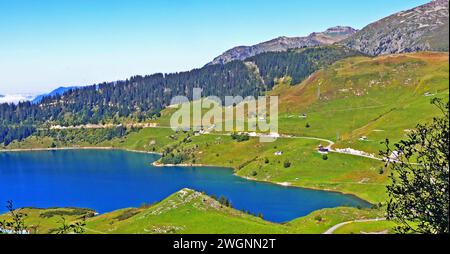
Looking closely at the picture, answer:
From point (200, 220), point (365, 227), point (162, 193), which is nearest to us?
point (365, 227)

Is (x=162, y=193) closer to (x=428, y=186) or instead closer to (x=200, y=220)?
(x=200, y=220)

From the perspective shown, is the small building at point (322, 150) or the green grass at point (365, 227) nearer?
the green grass at point (365, 227)

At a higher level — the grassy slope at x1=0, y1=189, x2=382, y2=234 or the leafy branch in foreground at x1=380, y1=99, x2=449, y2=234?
the leafy branch in foreground at x1=380, y1=99, x2=449, y2=234

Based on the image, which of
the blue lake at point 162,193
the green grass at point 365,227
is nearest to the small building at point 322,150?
the blue lake at point 162,193

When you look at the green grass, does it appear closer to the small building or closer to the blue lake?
the blue lake

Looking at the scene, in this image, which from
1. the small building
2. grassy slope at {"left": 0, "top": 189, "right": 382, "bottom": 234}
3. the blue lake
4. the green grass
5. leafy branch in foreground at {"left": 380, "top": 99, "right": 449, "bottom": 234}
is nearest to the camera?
leafy branch in foreground at {"left": 380, "top": 99, "right": 449, "bottom": 234}

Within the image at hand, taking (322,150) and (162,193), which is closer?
(162,193)

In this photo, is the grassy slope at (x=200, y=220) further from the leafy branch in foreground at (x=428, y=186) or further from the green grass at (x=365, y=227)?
the leafy branch in foreground at (x=428, y=186)

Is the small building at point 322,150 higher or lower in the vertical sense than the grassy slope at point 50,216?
higher

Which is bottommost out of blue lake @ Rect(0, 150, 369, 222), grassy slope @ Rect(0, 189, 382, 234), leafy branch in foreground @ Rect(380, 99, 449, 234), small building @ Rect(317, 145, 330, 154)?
blue lake @ Rect(0, 150, 369, 222)

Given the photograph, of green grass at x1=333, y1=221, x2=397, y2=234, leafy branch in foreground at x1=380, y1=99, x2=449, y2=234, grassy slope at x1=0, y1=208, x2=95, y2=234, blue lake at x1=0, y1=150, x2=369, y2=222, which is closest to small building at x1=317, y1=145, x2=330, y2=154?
blue lake at x1=0, y1=150, x2=369, y2=222

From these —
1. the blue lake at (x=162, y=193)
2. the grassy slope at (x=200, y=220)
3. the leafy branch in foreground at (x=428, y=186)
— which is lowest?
the blue lake at (x=162, y=193)

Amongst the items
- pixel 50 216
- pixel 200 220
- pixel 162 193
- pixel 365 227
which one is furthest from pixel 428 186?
pixel 162 193
